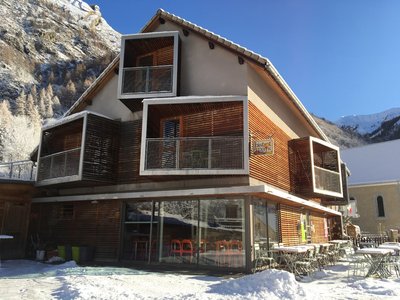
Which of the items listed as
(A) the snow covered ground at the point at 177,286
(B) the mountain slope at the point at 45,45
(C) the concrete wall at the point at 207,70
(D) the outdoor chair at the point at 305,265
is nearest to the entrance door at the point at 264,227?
(D) the outdoor chair at the point at 305,265

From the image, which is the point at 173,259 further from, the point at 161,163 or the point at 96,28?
the point at 96,28

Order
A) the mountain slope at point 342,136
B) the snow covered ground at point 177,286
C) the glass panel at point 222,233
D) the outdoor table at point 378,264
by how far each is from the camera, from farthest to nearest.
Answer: the mountain slope at point 342,136 < the glass panel at point 222,233 < the outdoor table at point 378,264 < the snow covered ground at point 177,286

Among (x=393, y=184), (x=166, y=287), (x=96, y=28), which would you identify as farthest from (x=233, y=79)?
(x=96, y=28)

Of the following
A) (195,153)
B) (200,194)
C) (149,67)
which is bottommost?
(200,194)

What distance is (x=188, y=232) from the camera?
13.6m

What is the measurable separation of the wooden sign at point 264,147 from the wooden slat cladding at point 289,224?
3.35 m

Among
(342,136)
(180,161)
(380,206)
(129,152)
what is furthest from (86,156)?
(342,136)

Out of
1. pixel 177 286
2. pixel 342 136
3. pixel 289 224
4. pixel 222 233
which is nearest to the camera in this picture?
pixel 177 286

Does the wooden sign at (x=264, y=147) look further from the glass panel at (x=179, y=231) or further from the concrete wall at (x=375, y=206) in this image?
the concrete wall at (x=375, y=206)

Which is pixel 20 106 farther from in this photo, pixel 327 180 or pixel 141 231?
pixel 327 180

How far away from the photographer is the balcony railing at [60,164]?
15555 mm

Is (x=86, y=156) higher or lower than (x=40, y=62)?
lower

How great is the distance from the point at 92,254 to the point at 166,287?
6.83 metres

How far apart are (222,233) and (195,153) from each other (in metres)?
2.89
